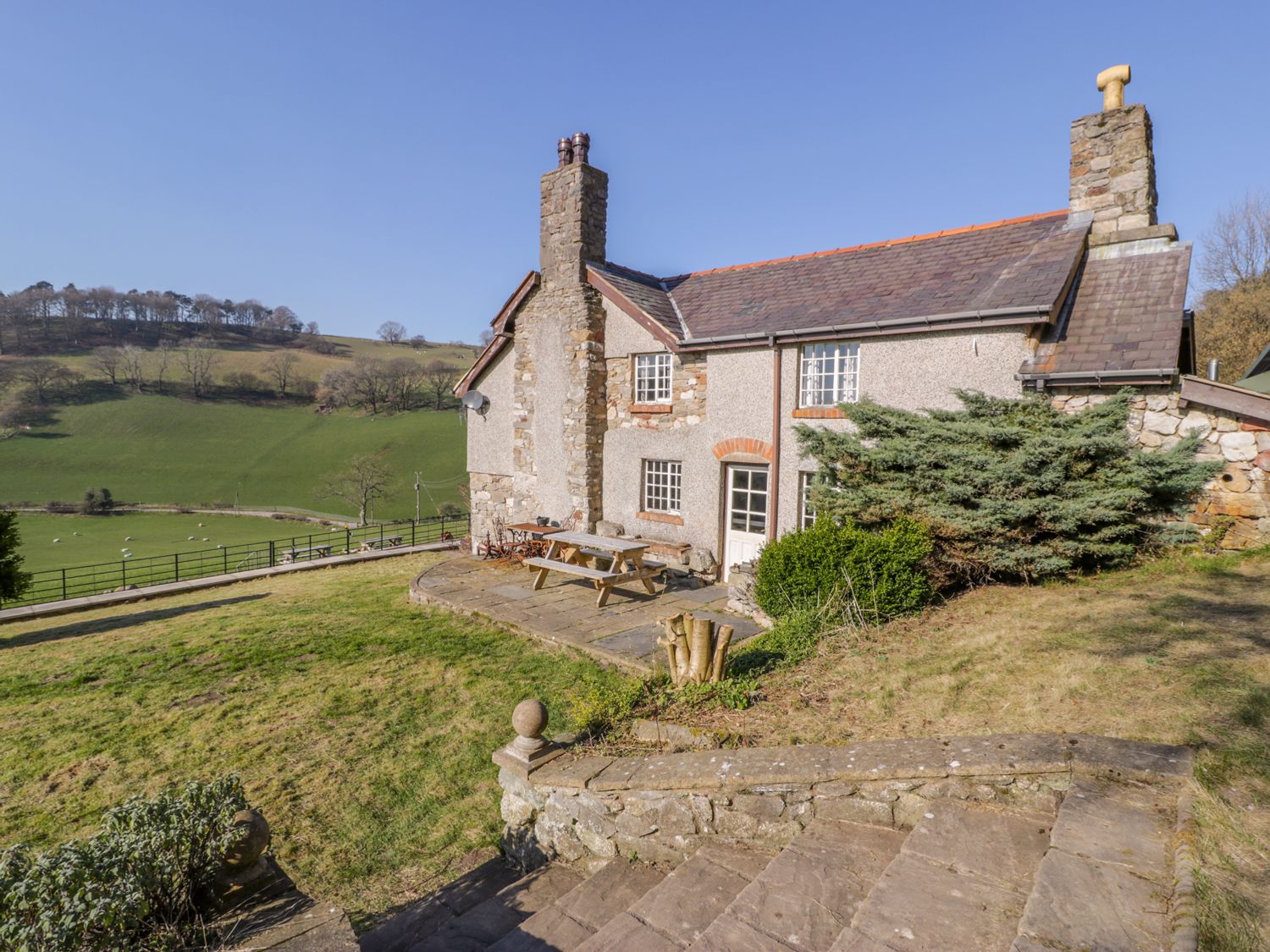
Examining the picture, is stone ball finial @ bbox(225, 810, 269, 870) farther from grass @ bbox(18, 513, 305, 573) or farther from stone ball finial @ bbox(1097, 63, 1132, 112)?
grass @ bbox(18, 513, 305, 573)

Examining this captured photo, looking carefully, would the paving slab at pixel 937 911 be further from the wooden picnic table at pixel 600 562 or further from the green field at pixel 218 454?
the green field at pixel 218 454

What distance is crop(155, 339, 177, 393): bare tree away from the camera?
78.2 metres

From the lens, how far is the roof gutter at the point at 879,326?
922 centimetres

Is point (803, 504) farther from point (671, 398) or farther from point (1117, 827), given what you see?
point (1117, 827)

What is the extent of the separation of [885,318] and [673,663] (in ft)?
23.2

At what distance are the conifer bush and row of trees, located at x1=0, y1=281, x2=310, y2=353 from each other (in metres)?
123

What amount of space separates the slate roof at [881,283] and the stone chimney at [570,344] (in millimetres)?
825

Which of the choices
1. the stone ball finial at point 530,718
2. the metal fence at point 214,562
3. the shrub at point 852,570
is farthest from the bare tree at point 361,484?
the stone ball finial at point 530,718

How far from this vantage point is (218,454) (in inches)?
2359

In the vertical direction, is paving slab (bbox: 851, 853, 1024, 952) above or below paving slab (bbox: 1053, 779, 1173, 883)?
below

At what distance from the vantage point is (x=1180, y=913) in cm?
270

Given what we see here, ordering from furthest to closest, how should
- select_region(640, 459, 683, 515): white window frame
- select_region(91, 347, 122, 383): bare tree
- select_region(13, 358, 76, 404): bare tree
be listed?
select_region(91, 347, 122, 383): bare tree < select_region(13, 358, 76, 404): bare tree < select_region(640, 459, 683, 515): white window frame

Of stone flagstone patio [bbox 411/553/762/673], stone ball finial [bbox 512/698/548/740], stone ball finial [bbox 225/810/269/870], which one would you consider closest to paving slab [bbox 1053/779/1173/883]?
stone ball finial [bbox 512/698/548/740]

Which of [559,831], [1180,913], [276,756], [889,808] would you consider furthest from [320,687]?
[1180,913]
